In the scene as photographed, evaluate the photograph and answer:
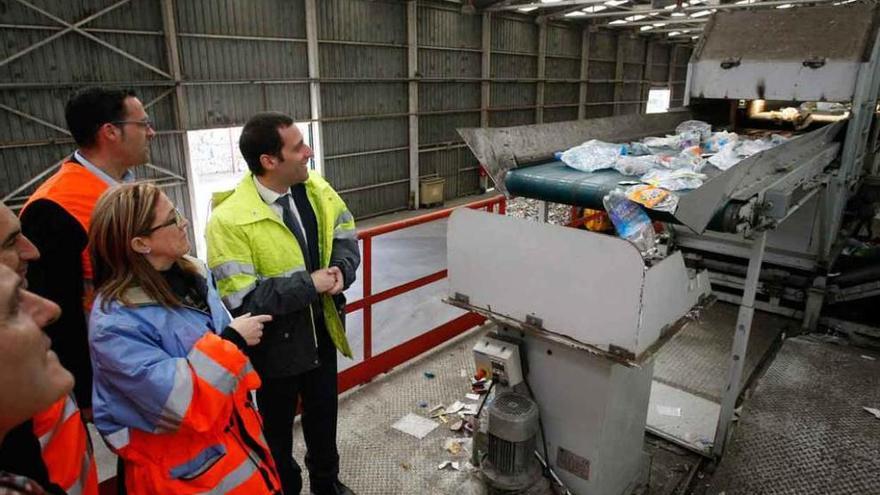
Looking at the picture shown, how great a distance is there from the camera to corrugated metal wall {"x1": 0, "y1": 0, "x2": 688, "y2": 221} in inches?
269

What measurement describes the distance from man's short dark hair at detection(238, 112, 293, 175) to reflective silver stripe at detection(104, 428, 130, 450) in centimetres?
106

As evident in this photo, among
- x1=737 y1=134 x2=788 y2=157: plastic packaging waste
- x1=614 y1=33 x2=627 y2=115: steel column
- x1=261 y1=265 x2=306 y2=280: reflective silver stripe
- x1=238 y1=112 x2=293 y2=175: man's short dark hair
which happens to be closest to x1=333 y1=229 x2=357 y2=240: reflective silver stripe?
x1=261 y1=265 x2=306 y2=280: reflective silver stripe

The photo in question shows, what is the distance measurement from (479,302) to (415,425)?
138cm

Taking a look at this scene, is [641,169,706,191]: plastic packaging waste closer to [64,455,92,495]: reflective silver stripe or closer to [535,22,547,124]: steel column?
[64,455,92,495]: reflective silver stripe

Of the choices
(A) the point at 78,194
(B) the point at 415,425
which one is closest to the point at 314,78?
(B) the point at 415,425

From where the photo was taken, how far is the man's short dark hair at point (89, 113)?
1948 millimetres

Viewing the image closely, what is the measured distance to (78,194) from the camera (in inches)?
71.2

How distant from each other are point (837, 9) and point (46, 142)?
9.00 metres

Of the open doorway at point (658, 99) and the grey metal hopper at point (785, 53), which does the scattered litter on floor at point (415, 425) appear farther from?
the open doorway at point (658, 99)

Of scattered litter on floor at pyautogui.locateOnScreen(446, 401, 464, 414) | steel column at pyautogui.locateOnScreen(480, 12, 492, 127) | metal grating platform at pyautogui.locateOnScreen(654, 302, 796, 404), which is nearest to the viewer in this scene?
scattered litter on floor at pyautogui.locateOnScreen(446, 401, 464, 414)

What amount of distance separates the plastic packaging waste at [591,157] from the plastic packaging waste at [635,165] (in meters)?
0.05

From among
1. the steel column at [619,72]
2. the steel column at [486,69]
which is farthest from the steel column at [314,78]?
the steel column at [619,72]

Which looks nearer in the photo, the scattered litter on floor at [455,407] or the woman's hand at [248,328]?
the woman's hand at [248,328]

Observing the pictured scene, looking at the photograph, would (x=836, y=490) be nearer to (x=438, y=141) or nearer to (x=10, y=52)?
(x=10, y=52)
